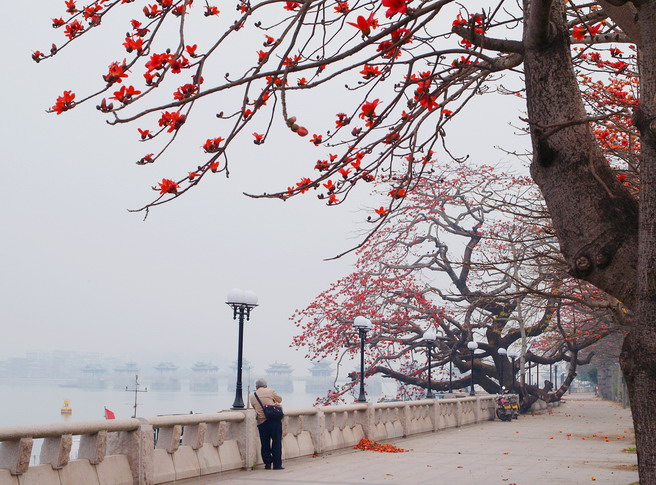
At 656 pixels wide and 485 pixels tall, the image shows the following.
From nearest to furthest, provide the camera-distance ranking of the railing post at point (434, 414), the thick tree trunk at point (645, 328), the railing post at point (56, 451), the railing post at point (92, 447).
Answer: the thick tree trunk at point (645, 328) < the railing post at point (56, 451) < the railing post at point (92, 447) < the railing post at point (434, 414)

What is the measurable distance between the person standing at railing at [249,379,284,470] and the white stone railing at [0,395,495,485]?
0.17 meters

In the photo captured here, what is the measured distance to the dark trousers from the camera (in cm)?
1441

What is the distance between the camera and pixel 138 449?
11.4m

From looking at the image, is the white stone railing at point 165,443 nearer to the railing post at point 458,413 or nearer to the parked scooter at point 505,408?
the railing post at point 458,413

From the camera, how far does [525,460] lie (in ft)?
57.9

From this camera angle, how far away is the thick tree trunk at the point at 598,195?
5.35 meters

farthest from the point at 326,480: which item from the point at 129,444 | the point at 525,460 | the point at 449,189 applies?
the point at 449,189

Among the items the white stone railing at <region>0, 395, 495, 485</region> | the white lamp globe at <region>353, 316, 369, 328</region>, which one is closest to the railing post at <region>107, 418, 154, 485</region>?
the white stone railing at <region>0, 395, 495, 485</region>

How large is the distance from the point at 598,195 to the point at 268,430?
9905 mm

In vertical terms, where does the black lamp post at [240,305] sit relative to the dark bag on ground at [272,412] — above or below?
above

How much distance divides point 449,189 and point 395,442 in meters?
15.7

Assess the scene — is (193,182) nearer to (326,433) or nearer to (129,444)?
(129,444)

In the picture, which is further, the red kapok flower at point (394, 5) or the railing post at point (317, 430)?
the railing post at point (317, 430)

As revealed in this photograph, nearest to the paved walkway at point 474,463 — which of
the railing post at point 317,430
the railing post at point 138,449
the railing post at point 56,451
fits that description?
the railing post at point 317,430
